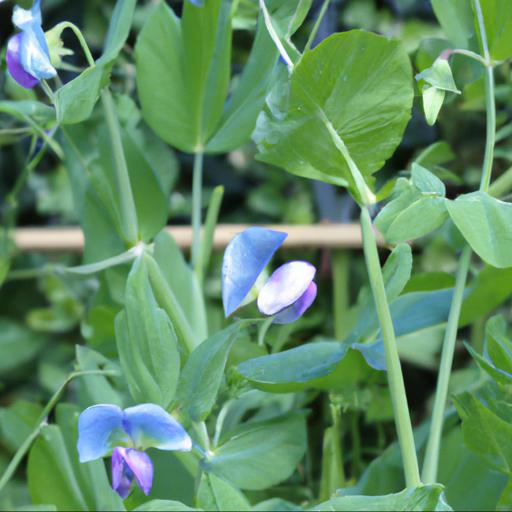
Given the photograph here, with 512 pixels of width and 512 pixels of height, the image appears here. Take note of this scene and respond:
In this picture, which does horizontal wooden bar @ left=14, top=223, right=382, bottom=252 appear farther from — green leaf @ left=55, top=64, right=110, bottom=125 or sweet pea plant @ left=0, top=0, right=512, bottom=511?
green leaf @ left=55, top=64, right=110, bottom=125

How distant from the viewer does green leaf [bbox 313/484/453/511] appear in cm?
26

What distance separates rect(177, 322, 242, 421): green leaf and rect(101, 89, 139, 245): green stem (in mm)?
86

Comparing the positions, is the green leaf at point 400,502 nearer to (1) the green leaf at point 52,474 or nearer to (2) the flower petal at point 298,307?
(2) the flower petal at point 298,307

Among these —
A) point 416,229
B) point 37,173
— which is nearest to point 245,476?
point 416,229

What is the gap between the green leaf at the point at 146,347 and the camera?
303 mm

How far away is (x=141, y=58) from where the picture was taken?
0.40m

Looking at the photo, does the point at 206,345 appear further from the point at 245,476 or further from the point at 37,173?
the point at 37,173

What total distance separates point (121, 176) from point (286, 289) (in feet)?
0.36

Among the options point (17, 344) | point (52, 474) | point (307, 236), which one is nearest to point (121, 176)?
point (52, 474)

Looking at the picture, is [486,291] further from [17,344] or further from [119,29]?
[17,344]

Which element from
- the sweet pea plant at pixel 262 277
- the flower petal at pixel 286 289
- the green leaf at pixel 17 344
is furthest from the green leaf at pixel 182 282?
the green leaf at pixel 17 344

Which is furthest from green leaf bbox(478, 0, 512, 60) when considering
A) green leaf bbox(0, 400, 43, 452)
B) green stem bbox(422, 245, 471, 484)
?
green leaf bbox(0, 400, 43, 452)

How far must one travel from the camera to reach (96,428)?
280 mm

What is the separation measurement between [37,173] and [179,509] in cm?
64
